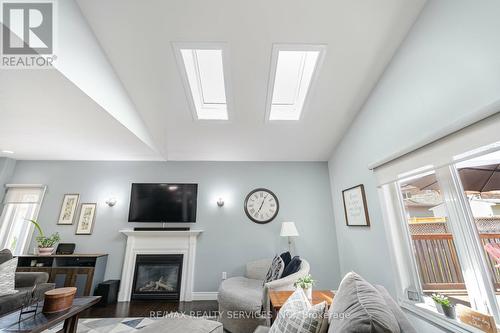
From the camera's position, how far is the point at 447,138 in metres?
1.56

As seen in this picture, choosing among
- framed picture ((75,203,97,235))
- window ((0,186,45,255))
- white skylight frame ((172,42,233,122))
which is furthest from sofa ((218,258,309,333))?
window ((0,186,45,255))

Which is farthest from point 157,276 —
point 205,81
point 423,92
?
point 423,92

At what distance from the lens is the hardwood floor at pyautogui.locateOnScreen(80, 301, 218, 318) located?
110 inches

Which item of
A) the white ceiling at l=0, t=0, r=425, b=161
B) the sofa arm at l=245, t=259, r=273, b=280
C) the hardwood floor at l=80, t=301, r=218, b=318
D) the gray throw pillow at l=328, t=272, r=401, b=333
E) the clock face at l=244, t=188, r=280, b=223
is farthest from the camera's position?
the clock face at l=244, t=188, r=280, b=223

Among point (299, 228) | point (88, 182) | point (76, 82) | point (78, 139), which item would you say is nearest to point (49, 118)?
point (78, 139)

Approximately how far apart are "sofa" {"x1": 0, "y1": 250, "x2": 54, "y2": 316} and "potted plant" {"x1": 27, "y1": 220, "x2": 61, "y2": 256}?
0.65 meters

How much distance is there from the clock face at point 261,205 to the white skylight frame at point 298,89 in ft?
4.84

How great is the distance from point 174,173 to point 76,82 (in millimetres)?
2271

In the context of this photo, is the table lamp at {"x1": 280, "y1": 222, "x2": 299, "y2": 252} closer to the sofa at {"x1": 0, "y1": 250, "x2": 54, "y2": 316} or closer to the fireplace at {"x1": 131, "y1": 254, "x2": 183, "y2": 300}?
the fireplace at {"x1": 131, "y1": 254, "x2": 183, "y2": 300}

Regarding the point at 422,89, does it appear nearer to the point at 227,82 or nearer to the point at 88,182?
the point at 227,82

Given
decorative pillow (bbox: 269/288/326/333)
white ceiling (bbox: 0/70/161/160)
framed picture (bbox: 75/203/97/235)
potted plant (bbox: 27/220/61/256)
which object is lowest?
decorative pillow (bbox: 269/288/326/333)

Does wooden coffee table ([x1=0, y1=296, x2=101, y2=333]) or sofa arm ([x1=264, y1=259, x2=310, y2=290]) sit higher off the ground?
sofa arm ([x1=264, y1=259, x2=310, y2=290])

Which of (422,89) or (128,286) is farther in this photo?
(128,286)

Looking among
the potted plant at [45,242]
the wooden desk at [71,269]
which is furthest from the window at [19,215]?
the wooden desk at [71,269]
